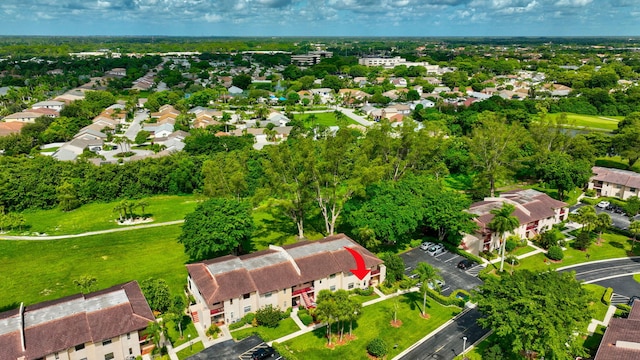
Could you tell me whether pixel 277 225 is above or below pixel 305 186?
below

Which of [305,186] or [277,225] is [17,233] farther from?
[305,186]

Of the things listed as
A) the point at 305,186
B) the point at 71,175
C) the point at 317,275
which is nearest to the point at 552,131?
the point at 305,186

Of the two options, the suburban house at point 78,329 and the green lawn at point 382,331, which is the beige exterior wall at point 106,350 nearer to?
the suburban house at point 78,329

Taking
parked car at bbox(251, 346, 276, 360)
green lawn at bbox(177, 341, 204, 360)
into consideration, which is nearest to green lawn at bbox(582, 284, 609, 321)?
parked car at bbox(251, 346, 276, 360)

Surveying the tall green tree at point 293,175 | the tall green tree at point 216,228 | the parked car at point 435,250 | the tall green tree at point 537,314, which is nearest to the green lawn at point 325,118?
the tall green tree at point 293,175

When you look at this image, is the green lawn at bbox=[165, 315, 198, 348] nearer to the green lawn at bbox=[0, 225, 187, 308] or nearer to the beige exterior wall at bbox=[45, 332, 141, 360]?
the beige exterior wall at bbox=[45, 332, 141, 360]

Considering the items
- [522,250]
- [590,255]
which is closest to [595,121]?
[590,255]

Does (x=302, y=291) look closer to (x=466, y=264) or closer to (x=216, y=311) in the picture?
(x=216, y=311)
